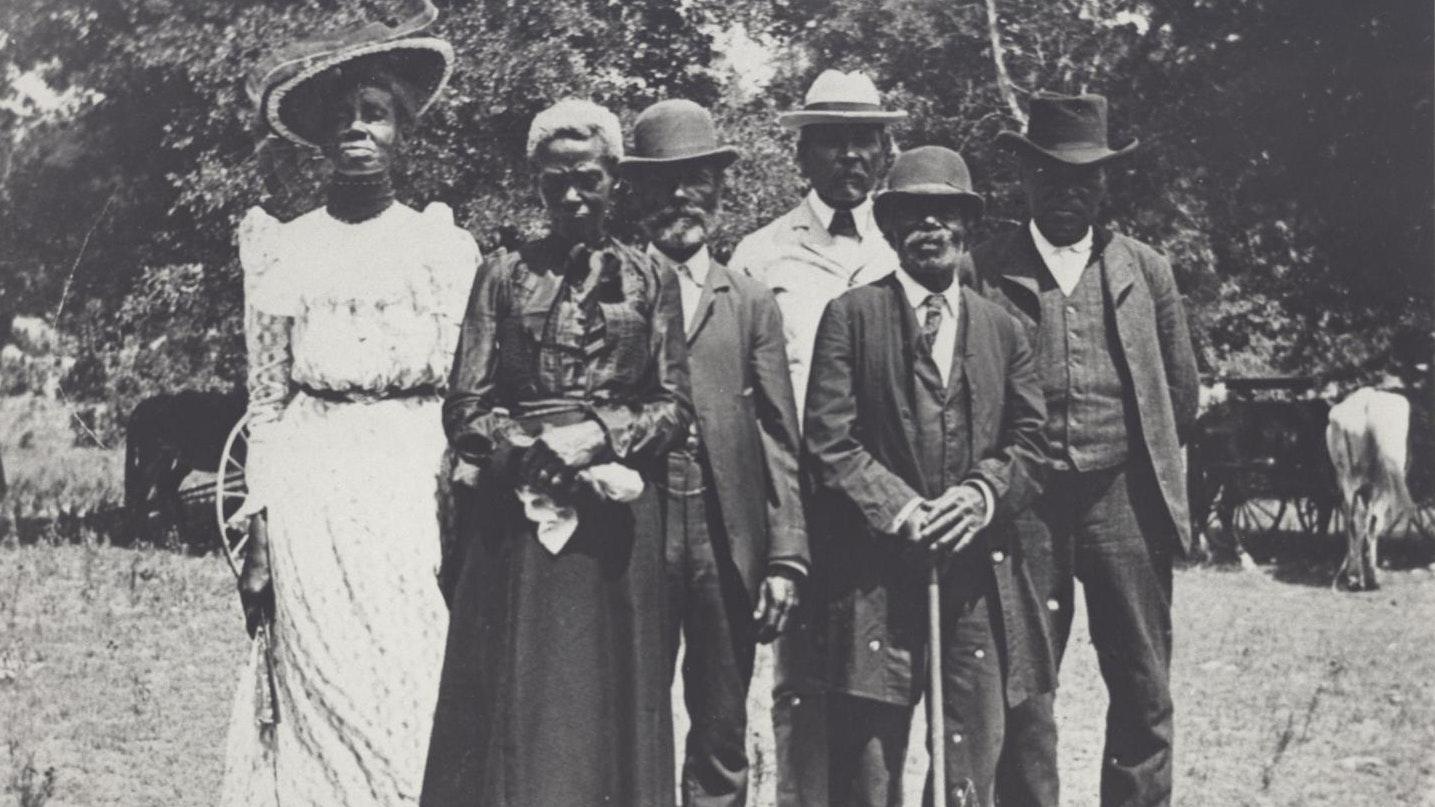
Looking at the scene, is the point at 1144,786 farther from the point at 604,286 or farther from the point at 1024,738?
the point at 604,286

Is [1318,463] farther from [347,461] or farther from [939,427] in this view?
[347,461]

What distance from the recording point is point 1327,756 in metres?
5.99

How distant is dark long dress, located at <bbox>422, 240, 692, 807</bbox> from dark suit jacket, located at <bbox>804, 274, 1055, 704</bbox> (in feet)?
2.05

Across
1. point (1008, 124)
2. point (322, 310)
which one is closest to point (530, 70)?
point (1008, 124)

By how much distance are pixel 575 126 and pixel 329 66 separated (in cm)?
96

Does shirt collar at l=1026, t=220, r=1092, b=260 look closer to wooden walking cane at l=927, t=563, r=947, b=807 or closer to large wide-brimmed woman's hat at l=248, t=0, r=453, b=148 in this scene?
wooden walking cane at l=927, t=563, r=947, b=807

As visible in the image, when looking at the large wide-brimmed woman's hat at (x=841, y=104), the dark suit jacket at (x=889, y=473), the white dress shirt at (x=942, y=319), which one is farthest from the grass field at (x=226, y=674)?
the large wide-brimmed woman's hat at (x=841, y=104)

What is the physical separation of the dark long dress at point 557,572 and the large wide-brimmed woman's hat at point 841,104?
1385 millimetres

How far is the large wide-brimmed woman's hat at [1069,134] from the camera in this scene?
14.1 feet

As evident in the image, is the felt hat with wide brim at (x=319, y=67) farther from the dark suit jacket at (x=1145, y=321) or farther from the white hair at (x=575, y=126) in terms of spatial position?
the dark suit jacket at (x=1145, y=321)

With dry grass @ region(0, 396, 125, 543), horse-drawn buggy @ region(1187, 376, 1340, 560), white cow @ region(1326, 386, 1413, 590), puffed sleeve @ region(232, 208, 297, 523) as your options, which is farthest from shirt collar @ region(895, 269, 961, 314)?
horse-drawn buggy @ region(1187, 376, 1340, 560)

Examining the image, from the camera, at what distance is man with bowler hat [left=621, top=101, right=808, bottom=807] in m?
3.53

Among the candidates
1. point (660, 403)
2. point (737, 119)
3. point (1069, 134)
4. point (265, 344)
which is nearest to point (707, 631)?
point (660, 403)

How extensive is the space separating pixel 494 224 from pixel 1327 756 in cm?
585
